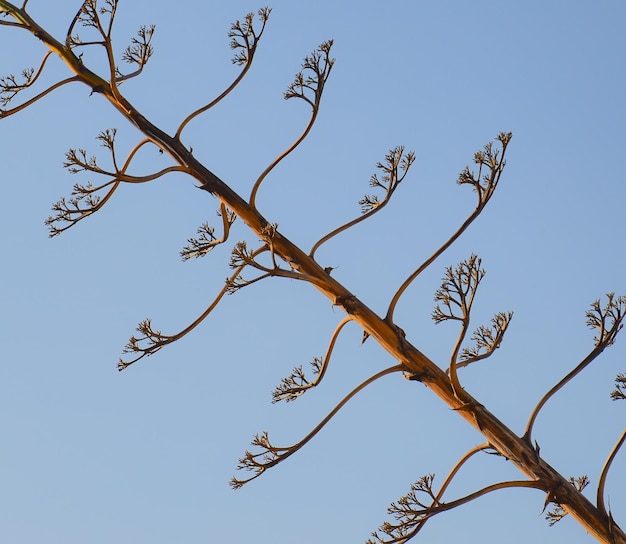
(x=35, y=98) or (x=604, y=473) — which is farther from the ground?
(x=35, y=98)

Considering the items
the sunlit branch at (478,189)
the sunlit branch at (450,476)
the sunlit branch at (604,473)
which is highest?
the sunlit branch at (478,189)

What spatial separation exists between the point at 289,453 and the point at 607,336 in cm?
146

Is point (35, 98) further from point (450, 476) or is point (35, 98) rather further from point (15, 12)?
point (450, 476)

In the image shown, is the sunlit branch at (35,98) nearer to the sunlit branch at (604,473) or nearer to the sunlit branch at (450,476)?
the sunlit branch at (450,476)

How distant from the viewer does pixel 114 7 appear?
3.95 meters

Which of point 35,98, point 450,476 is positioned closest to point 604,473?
point 450,476

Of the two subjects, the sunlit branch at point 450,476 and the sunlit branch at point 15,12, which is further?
the sunlit branch at point 15,12

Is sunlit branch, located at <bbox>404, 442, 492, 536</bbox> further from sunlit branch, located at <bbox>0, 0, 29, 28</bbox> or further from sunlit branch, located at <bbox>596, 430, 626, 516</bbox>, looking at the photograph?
sunlit branch, located at <bbox>0, 0, 29, 28</bbox>

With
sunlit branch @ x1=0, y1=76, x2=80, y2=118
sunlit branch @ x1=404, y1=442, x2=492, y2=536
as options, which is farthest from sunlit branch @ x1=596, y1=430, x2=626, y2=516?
sunlit branch @ x1=0, y1=76, x2=80, y2=118

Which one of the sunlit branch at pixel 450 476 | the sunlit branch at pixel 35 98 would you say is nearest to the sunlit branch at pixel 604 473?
the sunlit branch at pixel 450 476

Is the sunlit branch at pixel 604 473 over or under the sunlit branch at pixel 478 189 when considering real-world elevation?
under

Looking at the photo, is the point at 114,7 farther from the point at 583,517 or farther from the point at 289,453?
the point at 583,517

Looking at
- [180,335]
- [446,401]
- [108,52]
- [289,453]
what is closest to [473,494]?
[446,401]

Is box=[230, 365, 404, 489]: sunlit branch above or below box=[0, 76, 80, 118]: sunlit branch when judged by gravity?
below
